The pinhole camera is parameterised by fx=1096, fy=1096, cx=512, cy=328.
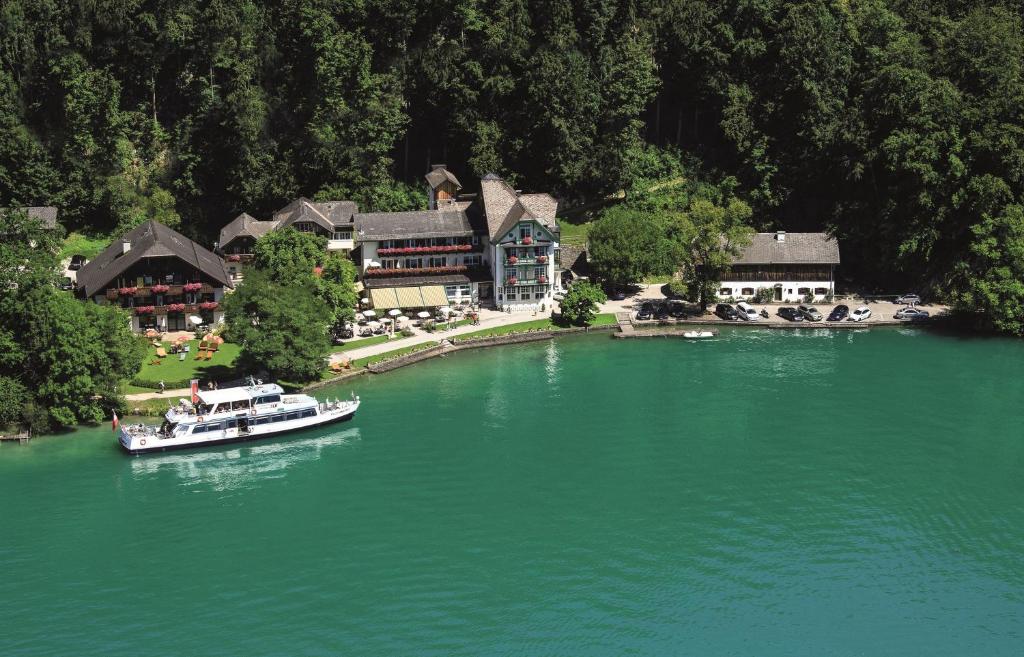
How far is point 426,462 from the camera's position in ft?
258

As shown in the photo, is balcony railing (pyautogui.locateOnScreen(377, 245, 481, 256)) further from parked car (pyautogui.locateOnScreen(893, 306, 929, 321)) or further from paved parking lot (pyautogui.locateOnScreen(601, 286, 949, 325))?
parked car (pyautogui.locateOnScreen(893, 306, 929, 321))

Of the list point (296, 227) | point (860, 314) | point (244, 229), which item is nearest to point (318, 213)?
point (296, 227)

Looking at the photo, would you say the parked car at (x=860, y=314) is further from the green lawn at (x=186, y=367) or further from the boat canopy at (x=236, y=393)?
the green lawn at (x=186, y=367)

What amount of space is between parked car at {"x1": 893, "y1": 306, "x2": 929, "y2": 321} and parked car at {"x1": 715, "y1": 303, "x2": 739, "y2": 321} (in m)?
17.1

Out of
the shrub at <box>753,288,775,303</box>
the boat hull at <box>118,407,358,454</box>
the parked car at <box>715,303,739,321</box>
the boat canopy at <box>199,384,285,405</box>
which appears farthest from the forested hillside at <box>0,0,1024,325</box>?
the boat hull at <box>118,407,358,454</box>

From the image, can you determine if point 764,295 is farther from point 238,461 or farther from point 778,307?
point 238,461

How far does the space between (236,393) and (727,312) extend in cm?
5597

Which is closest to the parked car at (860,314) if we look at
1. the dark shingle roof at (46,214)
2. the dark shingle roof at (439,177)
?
the dark shingle roof at (439,177)

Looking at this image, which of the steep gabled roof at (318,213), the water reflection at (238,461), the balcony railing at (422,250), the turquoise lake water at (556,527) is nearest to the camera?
the turquoise lake water at (556,527)

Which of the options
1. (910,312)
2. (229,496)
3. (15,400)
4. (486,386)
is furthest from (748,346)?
(15,400)

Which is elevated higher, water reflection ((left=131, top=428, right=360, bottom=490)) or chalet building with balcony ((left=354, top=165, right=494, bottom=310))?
chalet building with balcony ((left=354, top=165, right=494, bottom=310))

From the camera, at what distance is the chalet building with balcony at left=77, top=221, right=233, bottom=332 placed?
108 metres

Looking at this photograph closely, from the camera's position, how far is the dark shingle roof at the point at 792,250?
411ft

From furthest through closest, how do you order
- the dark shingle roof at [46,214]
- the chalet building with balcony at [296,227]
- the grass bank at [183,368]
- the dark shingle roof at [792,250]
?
1. the dark shingle roof at [792,250]
2. the dark shingle roof at [46,214]
3. the chalet building with balcony at [296,227]
4. the grass bank at [183,368]
